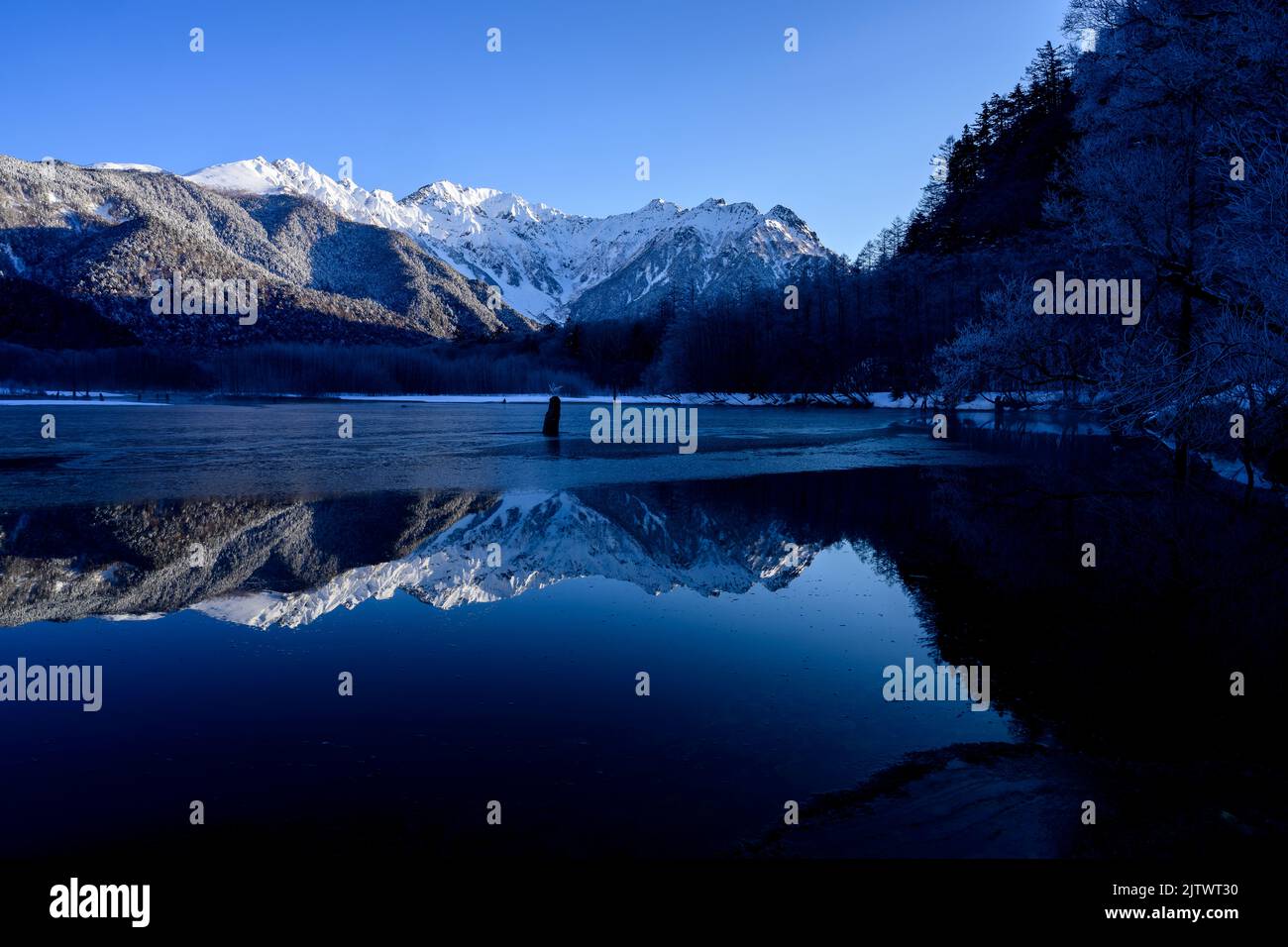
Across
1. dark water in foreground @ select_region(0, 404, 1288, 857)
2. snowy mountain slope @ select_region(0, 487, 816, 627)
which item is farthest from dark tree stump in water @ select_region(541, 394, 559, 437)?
dark water in foreground @ select_region(0, 404, 1288, 857)

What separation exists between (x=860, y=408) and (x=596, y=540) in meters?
87.2

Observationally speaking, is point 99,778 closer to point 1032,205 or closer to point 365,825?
point 365,825

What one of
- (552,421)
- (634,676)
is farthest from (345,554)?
(552,421)

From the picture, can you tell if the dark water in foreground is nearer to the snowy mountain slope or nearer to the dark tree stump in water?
the snowy mountain slope

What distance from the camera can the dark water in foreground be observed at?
4727mm

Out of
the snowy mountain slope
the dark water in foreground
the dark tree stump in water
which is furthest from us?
the dark tree stump in water

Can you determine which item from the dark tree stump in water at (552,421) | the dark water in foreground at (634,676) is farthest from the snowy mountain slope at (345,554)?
the dark tree stump in water at (552,421)

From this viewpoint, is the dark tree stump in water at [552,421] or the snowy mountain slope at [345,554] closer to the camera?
the snowy mountain slope at [345,554]

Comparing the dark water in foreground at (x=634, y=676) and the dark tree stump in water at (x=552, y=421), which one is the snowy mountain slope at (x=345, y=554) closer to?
the dark water in foreground at (x=634, y=676)

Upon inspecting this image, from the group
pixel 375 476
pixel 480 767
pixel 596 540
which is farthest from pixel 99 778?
pixel 375 476

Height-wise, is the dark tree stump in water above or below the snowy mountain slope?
above

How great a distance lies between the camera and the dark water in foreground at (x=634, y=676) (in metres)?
4.73

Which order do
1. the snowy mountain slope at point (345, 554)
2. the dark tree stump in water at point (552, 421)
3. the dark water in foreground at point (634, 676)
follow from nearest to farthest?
the dark water in foreground at point (634, 676), the snowy mountain slope at point (345, 554), the dark tree stump in water at point (552, 421)

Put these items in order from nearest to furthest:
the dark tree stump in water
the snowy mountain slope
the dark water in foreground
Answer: the dark water in foreground
the snowy mountain slope
the dark tree stump in water
